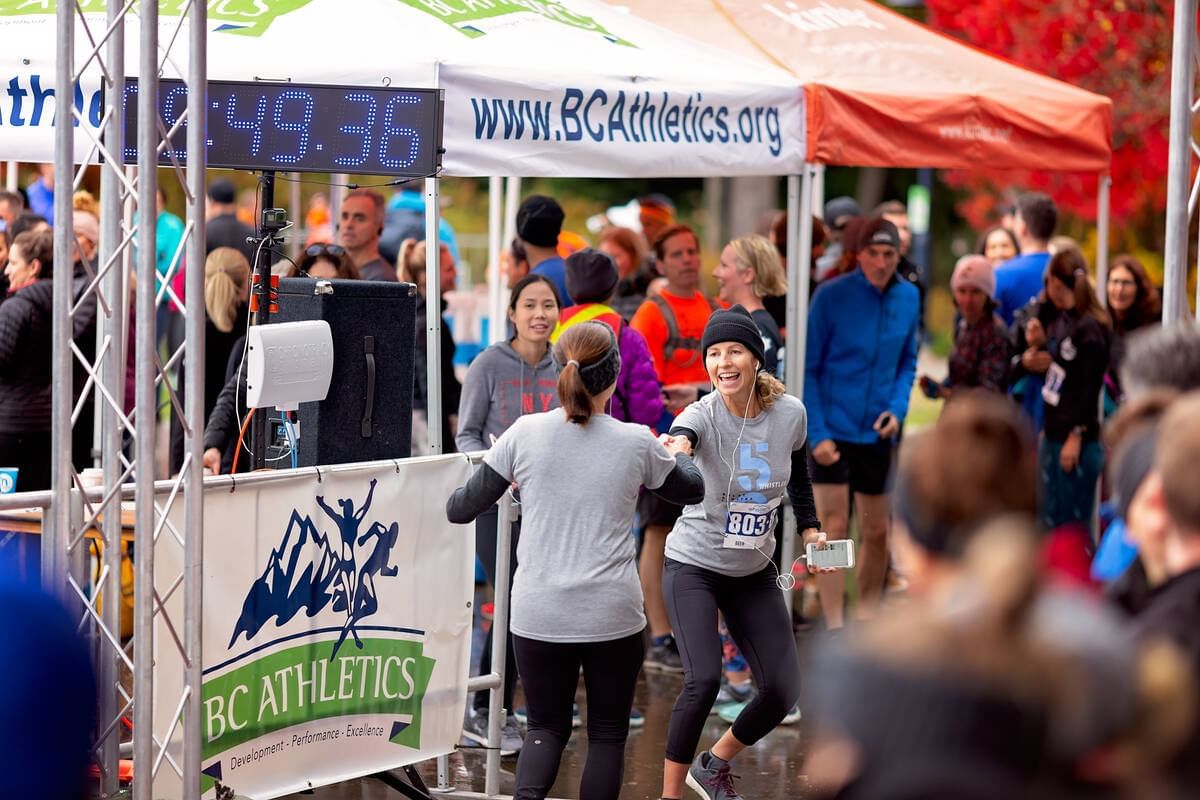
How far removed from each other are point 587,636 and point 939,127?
4467 mm

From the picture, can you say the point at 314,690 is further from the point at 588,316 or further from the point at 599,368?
the point at 588,316

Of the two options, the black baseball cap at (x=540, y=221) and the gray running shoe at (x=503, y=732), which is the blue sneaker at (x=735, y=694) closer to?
the gray running shoe at (x=503, y=732)

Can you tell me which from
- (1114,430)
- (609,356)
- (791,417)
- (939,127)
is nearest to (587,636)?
(609,356)

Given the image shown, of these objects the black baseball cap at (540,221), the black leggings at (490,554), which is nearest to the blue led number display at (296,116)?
the black leggings at (490,554)

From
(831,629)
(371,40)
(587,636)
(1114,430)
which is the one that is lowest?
(831,629)

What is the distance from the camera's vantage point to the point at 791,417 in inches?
237

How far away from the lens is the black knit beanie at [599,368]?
5.13m

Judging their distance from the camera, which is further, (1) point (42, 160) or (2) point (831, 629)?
(2) point (831, 629)

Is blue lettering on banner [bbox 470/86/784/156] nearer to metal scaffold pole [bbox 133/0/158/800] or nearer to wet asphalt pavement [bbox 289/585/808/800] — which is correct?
metal scaffold pole [bbox 133/0/158/800]

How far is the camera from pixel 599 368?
5.17 metres

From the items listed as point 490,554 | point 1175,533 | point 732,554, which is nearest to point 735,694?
point 490,554

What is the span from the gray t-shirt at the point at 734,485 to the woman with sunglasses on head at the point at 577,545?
57 centimetres

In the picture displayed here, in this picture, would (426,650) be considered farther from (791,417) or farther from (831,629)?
(831,629)

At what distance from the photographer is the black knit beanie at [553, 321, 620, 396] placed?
16.8 ft
